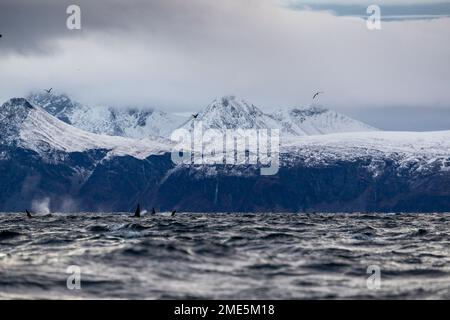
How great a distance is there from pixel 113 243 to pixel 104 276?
19.5 metres

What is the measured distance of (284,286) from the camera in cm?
4362
